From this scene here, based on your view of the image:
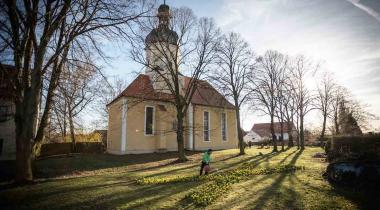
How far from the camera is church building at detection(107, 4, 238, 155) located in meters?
25.6

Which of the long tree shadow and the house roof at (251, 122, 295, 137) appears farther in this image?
the house roof at (251, 122, 295, 137)

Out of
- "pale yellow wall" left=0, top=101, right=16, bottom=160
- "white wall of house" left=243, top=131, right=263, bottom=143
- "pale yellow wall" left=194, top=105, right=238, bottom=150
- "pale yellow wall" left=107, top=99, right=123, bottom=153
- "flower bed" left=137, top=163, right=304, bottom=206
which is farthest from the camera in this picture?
"white wall of house" left=243, top=131, right=263, bottom=143

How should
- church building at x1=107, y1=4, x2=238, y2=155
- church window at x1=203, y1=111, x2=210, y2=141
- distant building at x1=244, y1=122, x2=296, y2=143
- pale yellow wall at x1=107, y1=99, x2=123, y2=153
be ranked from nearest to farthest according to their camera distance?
1. church building at x1=107, y1=4, x2=238, y2=155
2. pale yellow wall at x1=107, y1=99, x2=123, y2=153
3. church window at x1=203, y1=111, x2=210, y2=141
4. distant building at x1=244, y1=122, x2=296, y2=143

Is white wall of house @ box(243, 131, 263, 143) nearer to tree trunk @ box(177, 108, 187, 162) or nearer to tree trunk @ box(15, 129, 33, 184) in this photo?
tree trunk @ box(177, 108, 187, 162)

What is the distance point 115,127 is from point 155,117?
452 cm

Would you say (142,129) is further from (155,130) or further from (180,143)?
(180,143)

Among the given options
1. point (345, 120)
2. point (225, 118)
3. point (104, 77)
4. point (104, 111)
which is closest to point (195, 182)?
point (104, 77)

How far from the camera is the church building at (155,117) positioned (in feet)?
83.9

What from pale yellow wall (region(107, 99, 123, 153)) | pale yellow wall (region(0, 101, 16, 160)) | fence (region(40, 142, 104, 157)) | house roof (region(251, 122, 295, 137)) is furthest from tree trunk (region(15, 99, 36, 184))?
house roof (region(251, 122, 295, 137))

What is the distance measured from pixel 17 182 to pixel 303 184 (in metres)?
13.1

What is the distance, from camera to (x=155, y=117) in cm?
3014

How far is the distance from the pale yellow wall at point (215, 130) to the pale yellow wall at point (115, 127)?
31.2 ft

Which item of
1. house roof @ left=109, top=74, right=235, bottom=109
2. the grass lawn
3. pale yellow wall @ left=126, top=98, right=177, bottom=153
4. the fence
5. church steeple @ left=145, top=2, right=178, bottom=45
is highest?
church steeple @ left=145, top=2, right=178, bottom=45

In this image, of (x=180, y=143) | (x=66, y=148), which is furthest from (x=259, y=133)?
(x=66, y=148)
